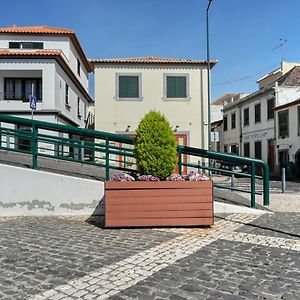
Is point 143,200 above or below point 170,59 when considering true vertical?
below

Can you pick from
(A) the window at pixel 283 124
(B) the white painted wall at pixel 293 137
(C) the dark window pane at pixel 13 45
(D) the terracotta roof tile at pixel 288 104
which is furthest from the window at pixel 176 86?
(C) the dark window pane at pixel 13 45

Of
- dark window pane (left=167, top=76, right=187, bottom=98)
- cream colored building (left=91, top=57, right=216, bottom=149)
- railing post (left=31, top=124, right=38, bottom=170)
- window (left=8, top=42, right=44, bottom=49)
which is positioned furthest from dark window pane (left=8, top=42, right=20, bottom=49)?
railing post (left=31, top=124, right=38, bottom=170)

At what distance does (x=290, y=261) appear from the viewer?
414 cm

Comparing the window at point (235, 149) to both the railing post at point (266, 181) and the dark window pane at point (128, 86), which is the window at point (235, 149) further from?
the railing post at point (266, 181)

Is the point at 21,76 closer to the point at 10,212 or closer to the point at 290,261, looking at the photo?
the point at 10,212

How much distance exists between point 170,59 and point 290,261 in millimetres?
17371

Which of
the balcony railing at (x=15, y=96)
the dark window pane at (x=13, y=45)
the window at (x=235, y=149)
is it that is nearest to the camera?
the balcony railing at (x=15, y=96)

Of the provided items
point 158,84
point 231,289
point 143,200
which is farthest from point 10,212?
point 158,84

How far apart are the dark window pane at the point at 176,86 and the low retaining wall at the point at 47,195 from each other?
13.7 meters

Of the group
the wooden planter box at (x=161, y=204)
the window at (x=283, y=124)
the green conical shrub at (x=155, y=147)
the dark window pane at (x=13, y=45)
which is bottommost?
the wooden planter box at (x=161, y=204)

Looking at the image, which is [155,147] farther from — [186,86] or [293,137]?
[293,137]

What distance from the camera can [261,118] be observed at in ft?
95.2

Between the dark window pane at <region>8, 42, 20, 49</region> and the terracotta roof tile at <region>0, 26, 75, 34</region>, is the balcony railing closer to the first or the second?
the dark window pane at <region>8, 42, 20, 49</region>

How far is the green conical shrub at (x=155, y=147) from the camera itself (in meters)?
6.20
